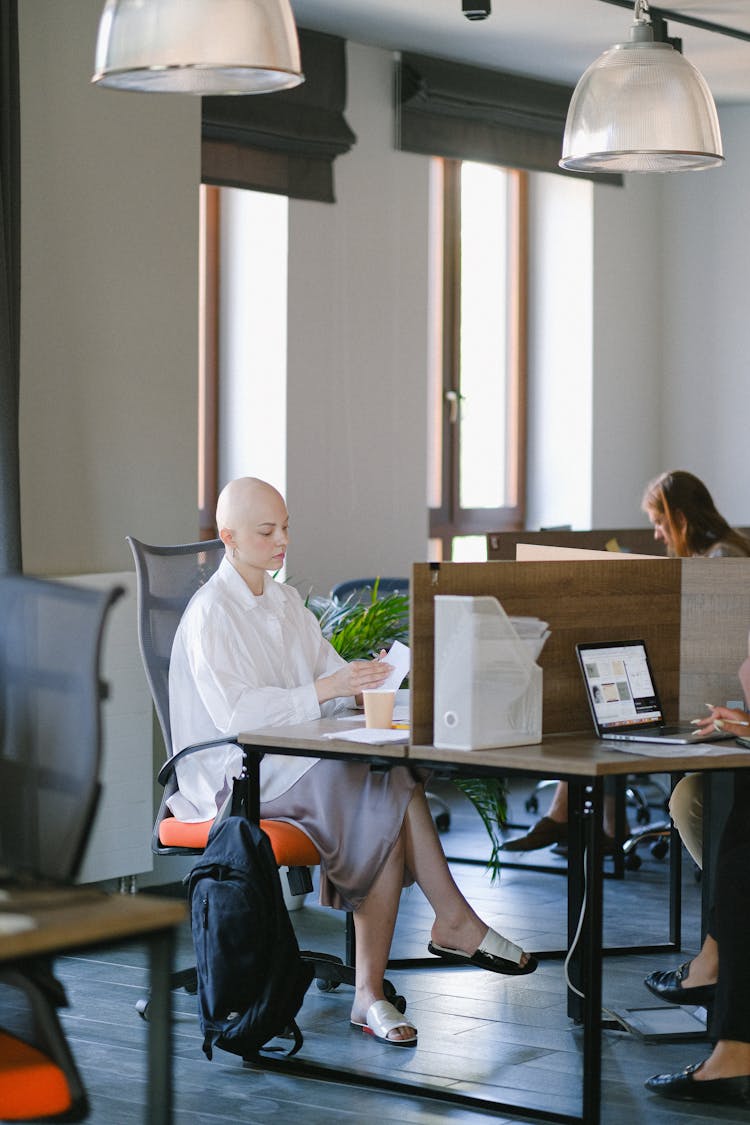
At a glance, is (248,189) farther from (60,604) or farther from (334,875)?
(60,604)

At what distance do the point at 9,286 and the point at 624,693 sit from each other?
201cm

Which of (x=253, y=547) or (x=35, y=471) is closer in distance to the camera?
(x=253, y=547)

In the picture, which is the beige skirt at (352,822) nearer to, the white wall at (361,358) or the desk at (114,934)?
the desk at (114,934)

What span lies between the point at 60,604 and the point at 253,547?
1.55 meters

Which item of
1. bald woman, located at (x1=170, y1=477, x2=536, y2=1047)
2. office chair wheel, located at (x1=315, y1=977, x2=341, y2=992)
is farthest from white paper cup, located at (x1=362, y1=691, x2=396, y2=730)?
office chair wheel, located at (x1=315, y1=977, x2=341, y2=992)

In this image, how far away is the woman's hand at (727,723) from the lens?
3.45m

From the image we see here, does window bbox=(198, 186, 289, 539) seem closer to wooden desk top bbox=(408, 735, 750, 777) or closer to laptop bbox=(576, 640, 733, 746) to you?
laptop bbox=(576, 640, 733, 746)

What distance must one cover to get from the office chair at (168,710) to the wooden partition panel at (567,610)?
19.8 inches

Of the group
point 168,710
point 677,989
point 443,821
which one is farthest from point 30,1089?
point 443,821

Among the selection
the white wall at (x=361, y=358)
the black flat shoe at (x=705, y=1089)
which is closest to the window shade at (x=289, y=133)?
the white wall at (x=361, y=358)

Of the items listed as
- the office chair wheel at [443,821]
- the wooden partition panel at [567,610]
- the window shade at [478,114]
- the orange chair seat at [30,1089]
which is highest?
the window shade at [478,114]

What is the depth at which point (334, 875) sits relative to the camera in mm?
3660

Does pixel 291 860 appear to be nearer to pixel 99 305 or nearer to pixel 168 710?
pixel 168 710

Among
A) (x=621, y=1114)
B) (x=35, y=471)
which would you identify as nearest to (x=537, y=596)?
(x=621, y=1114)
